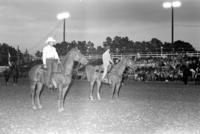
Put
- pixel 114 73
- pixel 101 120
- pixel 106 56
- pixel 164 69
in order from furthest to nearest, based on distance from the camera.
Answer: pixel 164 69
pixel 106 56
pixel 114 73
pixel 101 120

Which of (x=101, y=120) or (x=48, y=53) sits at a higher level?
(x=48, y=53)

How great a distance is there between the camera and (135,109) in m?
14.1

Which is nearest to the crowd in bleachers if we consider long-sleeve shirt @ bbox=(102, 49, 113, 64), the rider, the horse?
the horse

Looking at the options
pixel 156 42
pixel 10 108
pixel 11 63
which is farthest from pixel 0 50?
pixel 10 108

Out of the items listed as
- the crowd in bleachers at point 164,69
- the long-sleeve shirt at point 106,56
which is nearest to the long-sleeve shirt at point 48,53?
the long-sleeve shirt at point 106,56

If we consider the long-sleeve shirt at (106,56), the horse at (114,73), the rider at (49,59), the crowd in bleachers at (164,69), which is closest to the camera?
the rider at (49,59)

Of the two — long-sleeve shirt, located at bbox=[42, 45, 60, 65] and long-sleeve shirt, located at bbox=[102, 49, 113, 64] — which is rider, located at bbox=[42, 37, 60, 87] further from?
long-sleeve shirt, located at bbox=[102, 49, 113, 64]

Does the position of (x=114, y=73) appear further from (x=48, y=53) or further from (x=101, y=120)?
(x=101, y=120)

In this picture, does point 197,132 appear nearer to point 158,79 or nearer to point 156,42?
point 158,79

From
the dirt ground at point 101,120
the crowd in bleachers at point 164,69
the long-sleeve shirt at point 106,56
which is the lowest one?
the dirt ground at point 101,120

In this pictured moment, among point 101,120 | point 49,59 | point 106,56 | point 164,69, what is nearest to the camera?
point 101,120

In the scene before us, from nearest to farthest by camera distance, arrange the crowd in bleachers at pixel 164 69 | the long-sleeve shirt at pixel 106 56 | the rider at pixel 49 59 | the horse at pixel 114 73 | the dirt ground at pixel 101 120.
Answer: the dirt ground at pixel 101 120 → the rider at pixel 49 59 → the horse at pixel 114 73 → the long-sleeve shirt at pixel 106 56 → the crowd in bleachers at pixel 164 69

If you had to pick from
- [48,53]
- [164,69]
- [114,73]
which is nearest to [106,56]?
[114,73]

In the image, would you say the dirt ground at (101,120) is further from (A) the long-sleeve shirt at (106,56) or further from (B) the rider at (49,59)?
(A) the long-sleeve shirt at (106,56)
